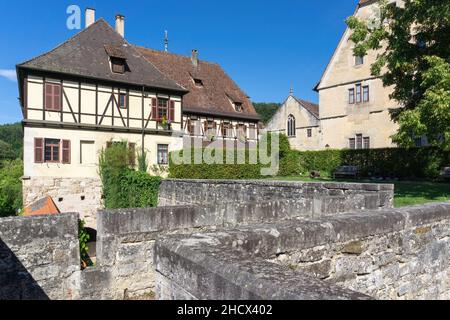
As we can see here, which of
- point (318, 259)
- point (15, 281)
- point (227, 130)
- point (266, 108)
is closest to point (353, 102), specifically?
point (227, 130)

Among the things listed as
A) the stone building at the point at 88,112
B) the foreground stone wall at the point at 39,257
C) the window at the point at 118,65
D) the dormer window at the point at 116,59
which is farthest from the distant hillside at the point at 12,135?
the foreground stone wall at the point at 39,257

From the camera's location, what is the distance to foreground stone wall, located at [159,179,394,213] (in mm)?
6984

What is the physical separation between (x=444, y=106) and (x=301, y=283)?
1018 centimetres

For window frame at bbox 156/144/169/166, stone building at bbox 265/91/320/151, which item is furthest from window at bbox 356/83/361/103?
window frame at bbox 156/144/169/166

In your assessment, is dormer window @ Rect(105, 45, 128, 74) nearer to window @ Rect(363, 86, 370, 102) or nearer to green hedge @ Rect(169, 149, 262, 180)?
green hedge @ Rect(169, 149, 262, 180)

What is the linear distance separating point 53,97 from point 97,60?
13.1ft

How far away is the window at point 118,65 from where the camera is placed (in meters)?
21.5

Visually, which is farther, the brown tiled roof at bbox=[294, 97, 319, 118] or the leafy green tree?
the brown tiled roof at bbox=[294, 97, 319, 118]

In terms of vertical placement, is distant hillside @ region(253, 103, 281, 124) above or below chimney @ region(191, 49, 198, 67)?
above

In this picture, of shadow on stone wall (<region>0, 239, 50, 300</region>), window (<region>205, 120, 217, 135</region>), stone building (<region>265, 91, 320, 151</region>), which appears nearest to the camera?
shadow on stone wall (<region>0, 239, 50, 300</region>)

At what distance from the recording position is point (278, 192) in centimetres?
967

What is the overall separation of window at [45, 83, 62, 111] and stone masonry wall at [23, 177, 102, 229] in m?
4.01

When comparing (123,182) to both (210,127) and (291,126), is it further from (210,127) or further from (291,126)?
(291,126)
